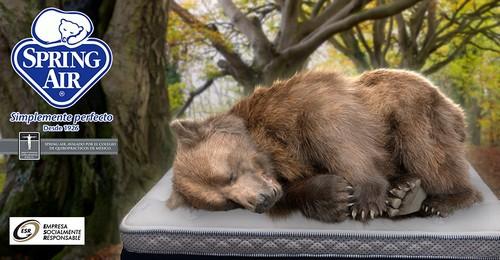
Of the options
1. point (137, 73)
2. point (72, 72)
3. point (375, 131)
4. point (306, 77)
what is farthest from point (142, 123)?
point (375, 131)

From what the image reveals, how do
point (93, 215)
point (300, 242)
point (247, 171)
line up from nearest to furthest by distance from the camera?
point (247, 171) → point (300, 242) → point (93, 215)

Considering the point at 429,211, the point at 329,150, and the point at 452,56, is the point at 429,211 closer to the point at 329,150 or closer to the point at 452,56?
the point at 329,150

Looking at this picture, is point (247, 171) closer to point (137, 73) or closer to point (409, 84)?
point (409, 84)

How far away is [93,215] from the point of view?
2705 mm

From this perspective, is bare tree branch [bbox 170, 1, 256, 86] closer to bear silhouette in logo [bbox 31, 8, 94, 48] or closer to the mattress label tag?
bear silhouette in logo [bbox 31, 8, 94, 48]

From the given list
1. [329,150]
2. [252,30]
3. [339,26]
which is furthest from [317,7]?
[329,150]

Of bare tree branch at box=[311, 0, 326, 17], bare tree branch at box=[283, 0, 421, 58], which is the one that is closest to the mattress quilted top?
bare tree branch at box=[283, 0, 421, 58]

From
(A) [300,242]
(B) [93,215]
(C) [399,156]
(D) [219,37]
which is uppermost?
(D) [219,37]

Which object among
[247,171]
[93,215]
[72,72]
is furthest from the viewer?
[93,215]

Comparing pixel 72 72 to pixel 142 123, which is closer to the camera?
pixel 72 72

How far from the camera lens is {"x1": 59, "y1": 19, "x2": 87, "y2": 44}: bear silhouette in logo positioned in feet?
8.25

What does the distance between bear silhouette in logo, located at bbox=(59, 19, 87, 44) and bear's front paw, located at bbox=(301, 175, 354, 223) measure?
1277 millimetres

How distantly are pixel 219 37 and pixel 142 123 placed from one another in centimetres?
59

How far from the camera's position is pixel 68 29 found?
2543mm
